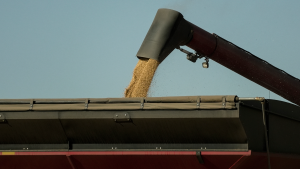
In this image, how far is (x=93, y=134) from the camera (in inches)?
223

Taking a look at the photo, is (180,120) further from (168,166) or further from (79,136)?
(79,136)

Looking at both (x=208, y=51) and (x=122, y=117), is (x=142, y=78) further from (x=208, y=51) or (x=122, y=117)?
(x=122, y=117)

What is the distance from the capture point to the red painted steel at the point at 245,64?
895 cm

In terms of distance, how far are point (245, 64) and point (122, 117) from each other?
182 inches

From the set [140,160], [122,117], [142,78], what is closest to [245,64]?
[142,78]

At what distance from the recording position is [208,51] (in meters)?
9.07

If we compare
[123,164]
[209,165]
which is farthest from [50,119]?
[209,165]

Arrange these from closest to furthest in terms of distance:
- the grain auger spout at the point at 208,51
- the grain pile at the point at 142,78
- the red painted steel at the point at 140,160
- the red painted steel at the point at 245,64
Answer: the red painted steel at the point at 140,160 → the grain pile at the point at 142,78 → the grain auger spout at the point at 208,51 → the red painted steel at the point at 245,64

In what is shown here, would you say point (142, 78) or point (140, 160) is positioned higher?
point (142, 78)

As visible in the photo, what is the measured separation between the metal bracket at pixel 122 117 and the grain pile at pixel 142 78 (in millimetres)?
2202

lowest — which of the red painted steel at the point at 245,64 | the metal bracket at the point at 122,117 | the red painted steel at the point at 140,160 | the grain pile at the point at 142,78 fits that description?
the red painted steel at the point at 140,160

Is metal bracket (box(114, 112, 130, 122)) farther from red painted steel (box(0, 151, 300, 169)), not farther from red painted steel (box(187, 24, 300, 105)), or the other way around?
red painted steel (box(187, 24, 300, 105))

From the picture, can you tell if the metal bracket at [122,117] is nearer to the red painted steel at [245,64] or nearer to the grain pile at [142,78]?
the grain pile at [142,78]

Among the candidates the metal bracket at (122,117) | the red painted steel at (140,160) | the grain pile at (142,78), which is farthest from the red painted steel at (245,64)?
the metal bracket at (122,117)
